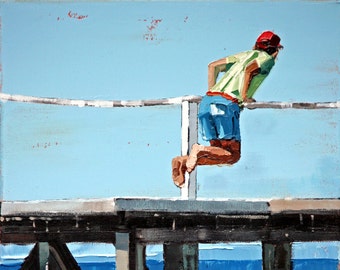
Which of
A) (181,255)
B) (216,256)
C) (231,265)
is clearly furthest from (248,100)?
(231,265)

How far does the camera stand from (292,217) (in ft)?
6.61

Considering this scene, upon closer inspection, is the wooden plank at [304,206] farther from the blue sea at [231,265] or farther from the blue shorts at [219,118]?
the blue shorts at [219,118]

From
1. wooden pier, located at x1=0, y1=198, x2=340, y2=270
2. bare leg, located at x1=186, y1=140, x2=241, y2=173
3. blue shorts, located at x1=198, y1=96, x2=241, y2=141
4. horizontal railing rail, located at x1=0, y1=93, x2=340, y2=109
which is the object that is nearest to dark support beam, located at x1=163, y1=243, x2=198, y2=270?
wooden pier, located at x1=0, y1=198, x2=340, y2=270

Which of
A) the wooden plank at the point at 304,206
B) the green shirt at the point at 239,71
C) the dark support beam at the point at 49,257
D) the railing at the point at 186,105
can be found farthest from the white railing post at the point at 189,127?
the dark support beam at the point at 49,257

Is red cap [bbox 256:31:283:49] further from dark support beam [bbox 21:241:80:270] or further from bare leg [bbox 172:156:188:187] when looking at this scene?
dark support beam [bbox 21:241:80:270]

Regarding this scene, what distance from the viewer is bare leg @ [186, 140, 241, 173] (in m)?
2.26

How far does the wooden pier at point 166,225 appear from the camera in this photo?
6.34ft

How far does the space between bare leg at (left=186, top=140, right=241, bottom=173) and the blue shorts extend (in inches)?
1.0

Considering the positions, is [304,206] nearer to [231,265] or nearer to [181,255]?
[181,255]

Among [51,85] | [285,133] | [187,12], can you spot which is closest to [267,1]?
[187,12]

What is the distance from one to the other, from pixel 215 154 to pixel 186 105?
0.24 m

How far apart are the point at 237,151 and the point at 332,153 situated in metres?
0.49

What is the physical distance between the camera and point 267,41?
2420 millimetres

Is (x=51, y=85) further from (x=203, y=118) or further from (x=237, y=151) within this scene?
(x=237, y=151)
